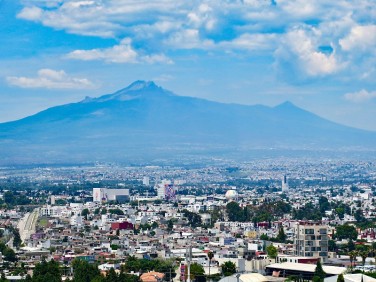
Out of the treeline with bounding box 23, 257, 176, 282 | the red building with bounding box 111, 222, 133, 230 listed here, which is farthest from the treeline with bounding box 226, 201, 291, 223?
the treeline with bounding box 23, 257, 176, 282

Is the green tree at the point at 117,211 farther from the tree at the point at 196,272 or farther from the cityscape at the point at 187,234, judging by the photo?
the tree at the point at 196,272

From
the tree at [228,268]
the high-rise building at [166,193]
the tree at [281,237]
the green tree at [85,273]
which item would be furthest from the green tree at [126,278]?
the high-rise building at [166,193]

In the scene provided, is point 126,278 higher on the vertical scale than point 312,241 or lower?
lower

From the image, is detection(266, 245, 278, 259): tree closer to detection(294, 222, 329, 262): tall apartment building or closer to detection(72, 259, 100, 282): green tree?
detection(294, 222, 329, 262): tall apartment building

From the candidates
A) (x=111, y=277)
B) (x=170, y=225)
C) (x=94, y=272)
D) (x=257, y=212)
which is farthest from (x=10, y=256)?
(x=257, y=212)

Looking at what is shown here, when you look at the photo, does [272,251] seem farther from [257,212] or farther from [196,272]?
[257,212]

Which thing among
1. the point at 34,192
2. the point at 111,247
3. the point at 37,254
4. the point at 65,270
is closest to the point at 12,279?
the point at 65,270
